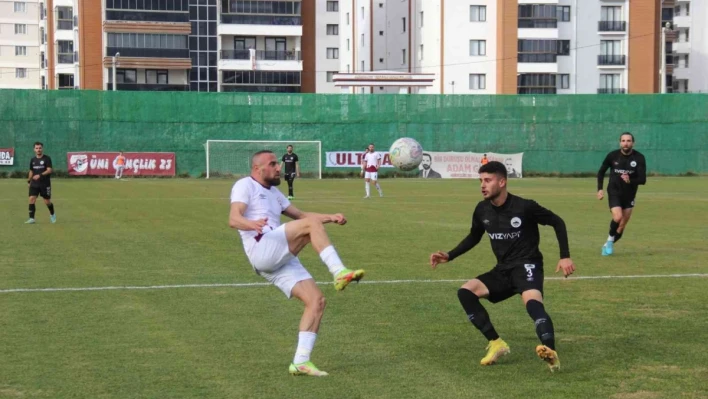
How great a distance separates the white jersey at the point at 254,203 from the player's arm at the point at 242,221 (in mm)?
50

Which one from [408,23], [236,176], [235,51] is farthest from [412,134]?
[235,51]

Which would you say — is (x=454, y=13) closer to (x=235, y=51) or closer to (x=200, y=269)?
(x=235, y=51)

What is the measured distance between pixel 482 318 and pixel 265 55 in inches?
3230

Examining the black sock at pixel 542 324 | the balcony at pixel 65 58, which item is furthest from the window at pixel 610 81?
the black sock at pixel 542 324

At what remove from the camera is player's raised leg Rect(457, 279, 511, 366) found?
8.52 meters

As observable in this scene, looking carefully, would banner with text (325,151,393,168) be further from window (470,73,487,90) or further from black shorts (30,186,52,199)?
black shorts (30,186,52,199)

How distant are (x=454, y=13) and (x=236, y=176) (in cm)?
2910

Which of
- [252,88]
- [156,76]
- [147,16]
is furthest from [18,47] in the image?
[252,88]

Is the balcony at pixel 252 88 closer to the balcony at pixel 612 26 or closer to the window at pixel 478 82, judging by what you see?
the window at pixel 478 82

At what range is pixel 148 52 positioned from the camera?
3349 inches

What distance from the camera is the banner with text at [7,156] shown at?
52.6 metres

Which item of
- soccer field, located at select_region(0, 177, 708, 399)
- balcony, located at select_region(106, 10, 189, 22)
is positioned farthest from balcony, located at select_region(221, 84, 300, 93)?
soccer field, located at select_region(0, 177, 708, 399)

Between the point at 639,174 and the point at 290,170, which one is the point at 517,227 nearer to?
the point at 639,174

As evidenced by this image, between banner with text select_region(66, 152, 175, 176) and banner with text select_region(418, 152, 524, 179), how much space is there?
1418 cm
